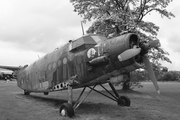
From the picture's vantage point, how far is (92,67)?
9.45 metres

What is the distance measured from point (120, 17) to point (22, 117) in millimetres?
17036

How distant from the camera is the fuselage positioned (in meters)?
8.47

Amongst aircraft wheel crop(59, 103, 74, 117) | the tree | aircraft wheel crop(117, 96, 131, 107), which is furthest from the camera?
the tree

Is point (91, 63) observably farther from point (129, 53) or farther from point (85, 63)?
point (129, 53)

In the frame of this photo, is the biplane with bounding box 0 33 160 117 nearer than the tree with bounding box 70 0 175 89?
Yes

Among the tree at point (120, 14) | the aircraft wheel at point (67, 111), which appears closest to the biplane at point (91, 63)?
the aircraft wheel at point (67, 111)

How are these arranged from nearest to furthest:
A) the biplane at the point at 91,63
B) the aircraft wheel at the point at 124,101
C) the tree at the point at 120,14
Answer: the biplane at the point at 91,63
the aircraft wheel at the point at 124,101
the tree at the point at 120,14

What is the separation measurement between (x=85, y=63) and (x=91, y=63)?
1.97 ft

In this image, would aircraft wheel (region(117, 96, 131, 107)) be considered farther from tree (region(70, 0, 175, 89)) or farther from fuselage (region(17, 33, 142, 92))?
tree (region(70, 0, 175, 89))

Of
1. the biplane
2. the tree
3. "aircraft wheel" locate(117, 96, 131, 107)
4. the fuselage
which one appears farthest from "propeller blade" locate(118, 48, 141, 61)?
the tree

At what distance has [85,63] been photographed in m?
9.77

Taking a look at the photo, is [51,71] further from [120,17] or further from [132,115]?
[120,17]

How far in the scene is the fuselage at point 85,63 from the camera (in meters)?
8.47

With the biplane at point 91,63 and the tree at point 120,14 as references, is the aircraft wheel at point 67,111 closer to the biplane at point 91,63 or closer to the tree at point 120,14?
the biplane at point 91,63
